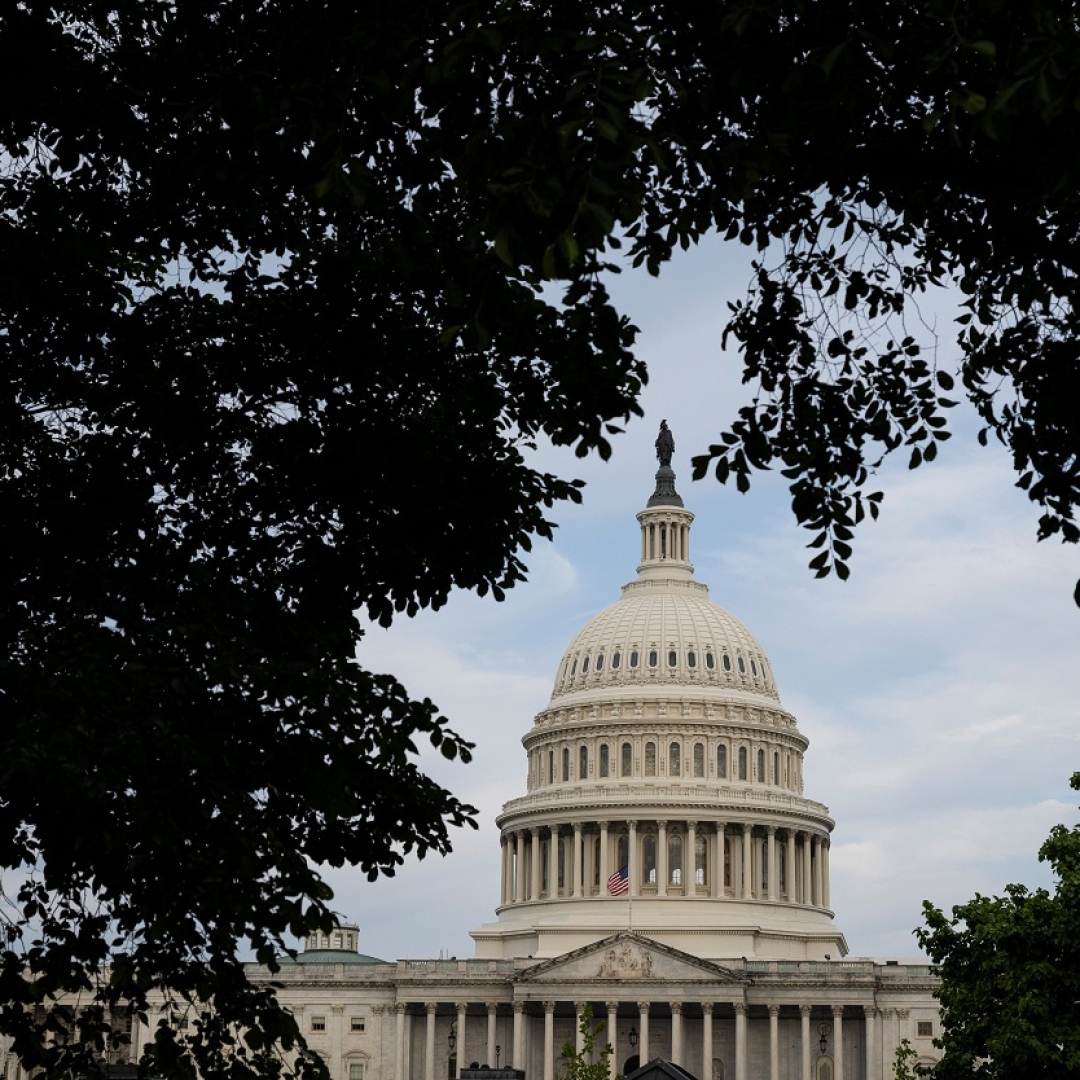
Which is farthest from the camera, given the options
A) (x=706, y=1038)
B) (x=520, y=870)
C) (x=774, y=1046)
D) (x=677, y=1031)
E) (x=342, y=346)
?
(x=520, y=870)

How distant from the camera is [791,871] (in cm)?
14812

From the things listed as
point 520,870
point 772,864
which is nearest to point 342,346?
point 772,864

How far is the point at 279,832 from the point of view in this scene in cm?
2034

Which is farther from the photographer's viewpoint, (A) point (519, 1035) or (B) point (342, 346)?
(A) point (519, 1035)

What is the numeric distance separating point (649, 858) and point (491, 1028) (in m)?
18.2

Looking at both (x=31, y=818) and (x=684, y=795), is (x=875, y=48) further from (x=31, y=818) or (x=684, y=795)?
(x=684, y=795)

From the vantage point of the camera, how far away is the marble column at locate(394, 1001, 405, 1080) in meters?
133

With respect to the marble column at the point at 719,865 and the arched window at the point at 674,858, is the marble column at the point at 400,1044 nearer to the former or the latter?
the arched window at the point at 674,858

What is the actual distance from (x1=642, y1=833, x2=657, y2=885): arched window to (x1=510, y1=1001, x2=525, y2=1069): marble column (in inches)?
624

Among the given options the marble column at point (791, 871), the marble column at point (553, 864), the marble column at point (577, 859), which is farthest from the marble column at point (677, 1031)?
the marble column at point (791, 871)

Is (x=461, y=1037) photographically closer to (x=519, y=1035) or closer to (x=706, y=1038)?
(x=519, y=1035)

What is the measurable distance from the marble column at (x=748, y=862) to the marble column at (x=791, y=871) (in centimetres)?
375

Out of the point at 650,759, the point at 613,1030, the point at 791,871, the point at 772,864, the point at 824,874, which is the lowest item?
the point at 613,1030

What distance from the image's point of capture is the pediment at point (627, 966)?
131375 millimetres
